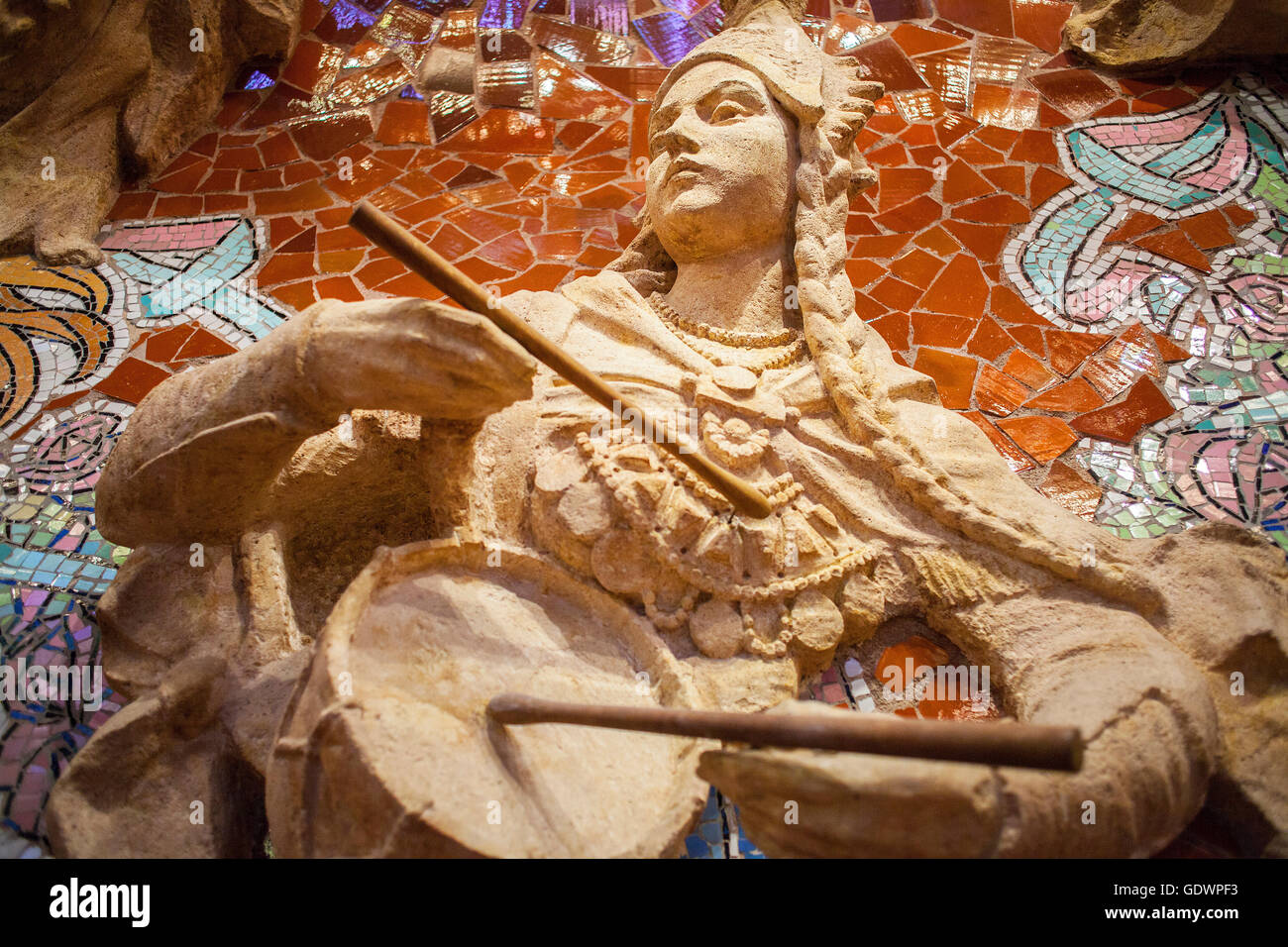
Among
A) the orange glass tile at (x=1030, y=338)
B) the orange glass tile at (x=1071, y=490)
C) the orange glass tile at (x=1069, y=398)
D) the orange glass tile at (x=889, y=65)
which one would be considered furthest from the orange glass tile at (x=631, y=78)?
the orange glass tile at (x=1071, y=490)

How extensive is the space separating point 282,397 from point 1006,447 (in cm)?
241

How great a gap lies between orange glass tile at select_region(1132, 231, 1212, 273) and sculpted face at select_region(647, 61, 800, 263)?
1733 mm

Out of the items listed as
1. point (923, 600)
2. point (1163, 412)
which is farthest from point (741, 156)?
point (1163, 412)

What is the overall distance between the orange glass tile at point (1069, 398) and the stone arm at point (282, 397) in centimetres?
226

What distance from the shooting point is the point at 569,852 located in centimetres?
178

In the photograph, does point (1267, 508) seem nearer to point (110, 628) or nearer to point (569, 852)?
point (569, 852)

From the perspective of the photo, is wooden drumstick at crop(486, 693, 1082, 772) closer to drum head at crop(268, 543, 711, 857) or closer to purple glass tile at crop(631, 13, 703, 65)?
drum head at crop(268, 543, 711, 857)

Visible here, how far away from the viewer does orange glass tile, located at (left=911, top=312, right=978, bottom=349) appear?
12.8ft

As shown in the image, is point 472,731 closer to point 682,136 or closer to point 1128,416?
point 682,136

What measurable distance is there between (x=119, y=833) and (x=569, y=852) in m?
0.92

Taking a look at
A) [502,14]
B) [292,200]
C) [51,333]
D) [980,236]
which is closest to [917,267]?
[980,236]

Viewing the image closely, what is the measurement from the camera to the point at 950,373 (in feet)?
12.5

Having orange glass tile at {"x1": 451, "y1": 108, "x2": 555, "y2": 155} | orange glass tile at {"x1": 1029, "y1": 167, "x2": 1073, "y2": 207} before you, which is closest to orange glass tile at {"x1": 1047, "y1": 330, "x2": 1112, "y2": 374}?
orange glass tile at {"x1": 1029, "y1": 167, "x2": 1073, "y2": 207}
